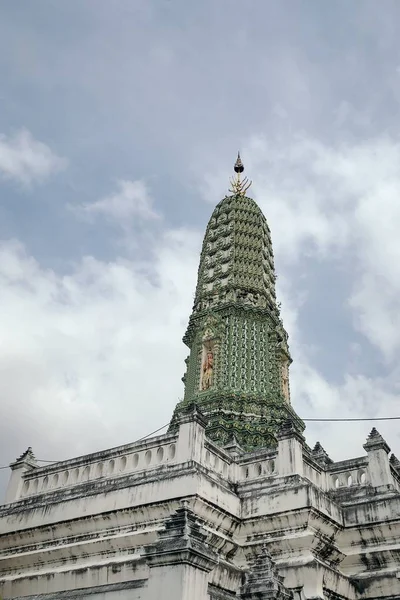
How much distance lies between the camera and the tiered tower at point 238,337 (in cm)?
2512

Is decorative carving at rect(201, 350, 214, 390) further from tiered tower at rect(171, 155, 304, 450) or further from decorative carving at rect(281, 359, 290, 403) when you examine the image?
decorative carving at rect(281, 359, 290, 403)

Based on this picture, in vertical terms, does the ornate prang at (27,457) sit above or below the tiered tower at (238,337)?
below

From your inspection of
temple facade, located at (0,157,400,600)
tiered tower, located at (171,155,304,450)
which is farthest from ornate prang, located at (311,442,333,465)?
tiered tower, located at (171,155,304,450)

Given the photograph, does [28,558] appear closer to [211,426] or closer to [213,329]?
[211,426]

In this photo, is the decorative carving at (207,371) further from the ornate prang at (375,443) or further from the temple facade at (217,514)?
the ornate prang at (375,443)

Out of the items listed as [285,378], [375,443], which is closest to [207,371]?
[285,378]

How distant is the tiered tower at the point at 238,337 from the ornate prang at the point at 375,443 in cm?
624

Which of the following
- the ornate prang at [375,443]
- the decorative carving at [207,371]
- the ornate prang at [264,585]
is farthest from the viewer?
the decorative carving at [207,371]

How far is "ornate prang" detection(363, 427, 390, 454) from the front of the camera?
17.9 m

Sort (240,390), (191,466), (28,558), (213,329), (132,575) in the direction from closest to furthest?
(132,575) → (191,466) → (28,558) → (240,390) → (213,329)

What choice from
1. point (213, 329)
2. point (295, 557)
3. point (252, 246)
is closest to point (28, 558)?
point (295, 557)

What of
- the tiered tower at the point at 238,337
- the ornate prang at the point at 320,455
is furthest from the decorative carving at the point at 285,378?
the ornate prang at the point at 320,455

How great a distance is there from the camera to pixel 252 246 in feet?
110

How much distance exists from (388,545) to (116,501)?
768 cm
